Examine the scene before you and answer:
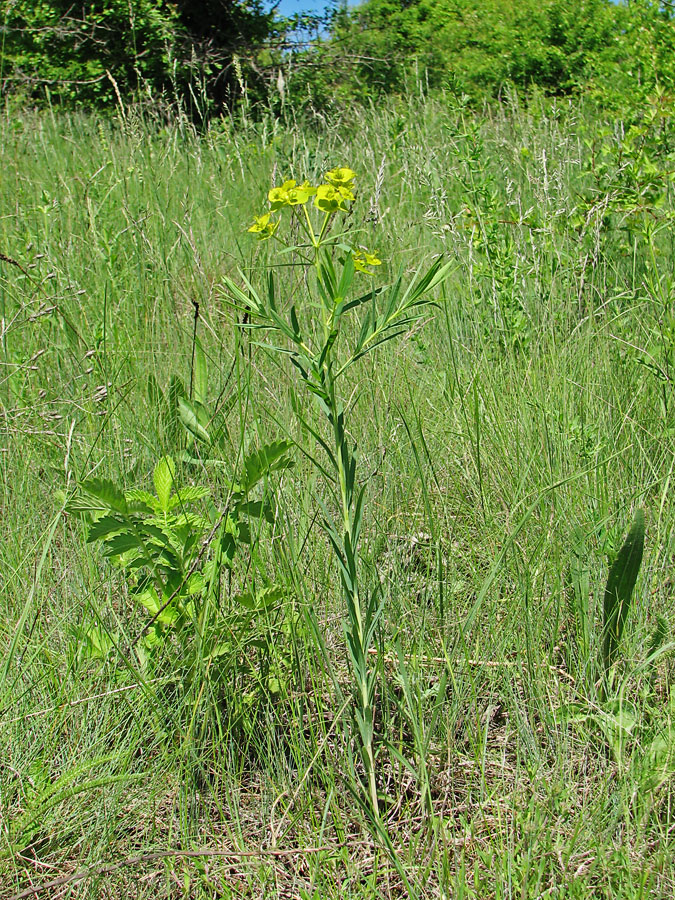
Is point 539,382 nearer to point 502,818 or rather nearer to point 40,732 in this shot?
point 502,818

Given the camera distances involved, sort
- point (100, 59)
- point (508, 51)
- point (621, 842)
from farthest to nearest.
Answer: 1. point (508, 51)
2. point (100, 59)
3. point (621, 842)

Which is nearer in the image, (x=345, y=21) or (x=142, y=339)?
(x=142, y=339)

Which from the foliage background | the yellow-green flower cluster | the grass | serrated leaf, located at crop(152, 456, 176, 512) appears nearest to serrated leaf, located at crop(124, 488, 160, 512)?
serrated leaf, located at crop(152, 456, 176, 512)

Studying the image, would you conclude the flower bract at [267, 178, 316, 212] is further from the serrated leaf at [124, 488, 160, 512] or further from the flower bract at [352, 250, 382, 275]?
the serrated leaf at [124, 488, 160, 512]

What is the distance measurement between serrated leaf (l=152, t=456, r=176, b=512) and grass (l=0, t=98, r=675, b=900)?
6.3 inches

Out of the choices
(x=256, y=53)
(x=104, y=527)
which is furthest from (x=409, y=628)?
(x=256, y=53)

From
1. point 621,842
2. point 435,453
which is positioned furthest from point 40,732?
point 435,453

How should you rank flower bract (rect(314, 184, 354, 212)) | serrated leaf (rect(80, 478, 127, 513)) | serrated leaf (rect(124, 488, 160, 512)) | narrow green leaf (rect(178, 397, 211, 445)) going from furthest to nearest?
narrow green leaf (rect(178, 397, 211, 445))
serrated leaf (rect(124, 488, 160, 512))
serrated leaf (rect(80, 478, 127, 513))
flower bract (rect(314, 184, 354, 212))

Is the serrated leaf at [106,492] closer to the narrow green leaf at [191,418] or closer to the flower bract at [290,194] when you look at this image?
the narrow green leaf at [191,418]

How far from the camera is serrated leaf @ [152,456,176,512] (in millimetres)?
1385

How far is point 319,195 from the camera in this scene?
1.10 metres

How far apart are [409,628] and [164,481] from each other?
0.55 meters

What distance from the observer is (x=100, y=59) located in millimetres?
9406

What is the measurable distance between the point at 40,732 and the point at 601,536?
Answer: 1104 millimetres
